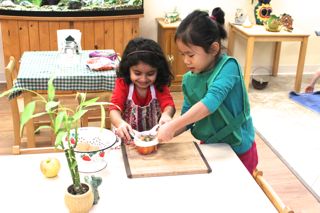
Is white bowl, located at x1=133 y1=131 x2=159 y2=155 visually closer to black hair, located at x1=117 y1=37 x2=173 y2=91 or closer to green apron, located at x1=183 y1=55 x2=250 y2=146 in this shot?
green apron, located at x1=183 y1=55 x2=250 y2=146

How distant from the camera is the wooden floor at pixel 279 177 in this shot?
2.34 m

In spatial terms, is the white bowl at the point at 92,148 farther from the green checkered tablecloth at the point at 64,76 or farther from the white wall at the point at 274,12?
the white wall at the point at 274,12

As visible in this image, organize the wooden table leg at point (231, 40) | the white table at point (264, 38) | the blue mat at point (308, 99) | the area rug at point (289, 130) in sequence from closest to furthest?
the area rug at point (289, 130) → the blue mat at point (308, 99) → the white table at point (264, 38) → the wooden table leg at point (231, 40)

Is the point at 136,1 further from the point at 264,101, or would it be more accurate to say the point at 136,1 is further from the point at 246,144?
the point at 246,144

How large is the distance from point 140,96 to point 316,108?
2424 millimetres

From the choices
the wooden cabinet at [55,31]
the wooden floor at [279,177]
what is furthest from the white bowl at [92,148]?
the wooden cabinet at [55,31]

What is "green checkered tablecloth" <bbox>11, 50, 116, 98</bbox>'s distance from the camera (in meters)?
2.38

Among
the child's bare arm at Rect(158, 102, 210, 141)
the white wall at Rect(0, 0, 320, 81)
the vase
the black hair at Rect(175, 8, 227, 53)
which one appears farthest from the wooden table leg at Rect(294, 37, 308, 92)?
the child's bare arm at Rect(158, 102, 210, 141)

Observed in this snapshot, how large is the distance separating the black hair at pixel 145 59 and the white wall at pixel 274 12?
2.60 meters

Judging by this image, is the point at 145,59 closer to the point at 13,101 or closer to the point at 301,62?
the point at 13,101

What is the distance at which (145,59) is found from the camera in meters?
1.75

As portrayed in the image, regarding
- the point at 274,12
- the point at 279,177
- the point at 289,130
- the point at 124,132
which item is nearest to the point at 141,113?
the point at 124,132

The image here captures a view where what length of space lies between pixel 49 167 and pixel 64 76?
1.21 meters

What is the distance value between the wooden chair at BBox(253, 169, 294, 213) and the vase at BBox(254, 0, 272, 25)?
3265 millimetres
